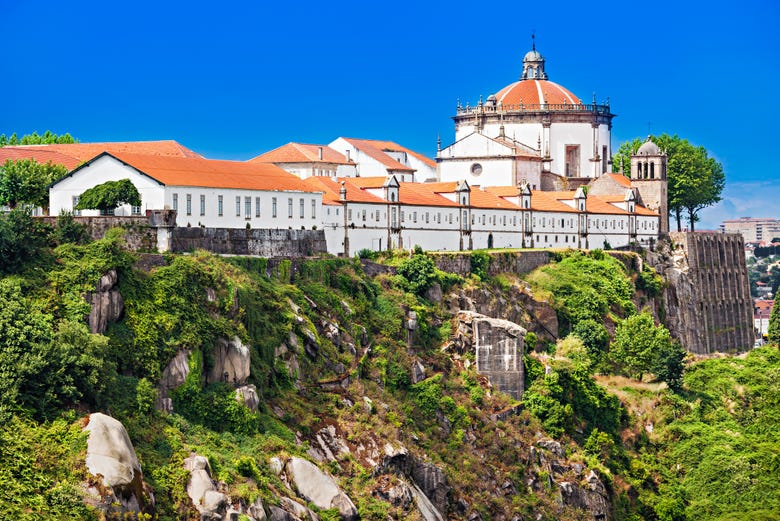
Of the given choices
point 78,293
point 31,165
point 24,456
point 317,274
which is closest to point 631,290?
point 317,274

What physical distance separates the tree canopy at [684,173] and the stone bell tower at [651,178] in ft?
31.4

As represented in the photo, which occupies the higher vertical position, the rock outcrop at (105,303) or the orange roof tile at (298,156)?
the orange roof tile at (298,156)

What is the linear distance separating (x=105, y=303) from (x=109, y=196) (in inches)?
504

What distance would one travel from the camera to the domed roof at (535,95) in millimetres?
120125

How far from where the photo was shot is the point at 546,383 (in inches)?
2940

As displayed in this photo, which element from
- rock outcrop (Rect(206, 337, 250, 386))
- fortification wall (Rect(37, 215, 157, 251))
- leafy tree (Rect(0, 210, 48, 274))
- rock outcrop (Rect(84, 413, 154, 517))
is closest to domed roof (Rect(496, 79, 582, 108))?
fortification wall (Rect(37, 215, 157, 251))

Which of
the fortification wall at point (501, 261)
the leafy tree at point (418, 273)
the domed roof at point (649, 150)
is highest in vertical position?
the domed roof at point (649, 150)

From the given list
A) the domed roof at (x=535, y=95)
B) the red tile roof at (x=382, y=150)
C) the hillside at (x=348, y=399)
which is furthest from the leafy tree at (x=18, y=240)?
the domed roof at (x=535, y=95)

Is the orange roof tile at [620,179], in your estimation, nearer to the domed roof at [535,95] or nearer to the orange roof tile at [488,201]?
the domed roof at [535,95]

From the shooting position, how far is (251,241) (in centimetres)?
6956

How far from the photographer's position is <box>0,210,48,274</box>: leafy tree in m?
51.1

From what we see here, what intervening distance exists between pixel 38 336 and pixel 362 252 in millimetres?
36284

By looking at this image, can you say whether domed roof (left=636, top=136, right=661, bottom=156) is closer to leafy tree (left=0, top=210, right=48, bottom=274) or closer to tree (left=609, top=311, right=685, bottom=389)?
tree (left=609, top=311, right=685, bottom=389)

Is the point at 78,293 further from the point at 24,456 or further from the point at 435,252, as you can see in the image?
the point at 435,252
